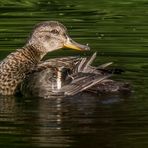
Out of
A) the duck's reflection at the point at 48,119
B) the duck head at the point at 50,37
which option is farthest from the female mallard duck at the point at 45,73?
the duck's reflection at the point at 48,119

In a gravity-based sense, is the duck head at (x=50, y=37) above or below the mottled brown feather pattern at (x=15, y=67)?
above

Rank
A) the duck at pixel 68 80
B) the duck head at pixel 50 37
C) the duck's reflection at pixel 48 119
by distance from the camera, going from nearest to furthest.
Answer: the duck's reflection at pixel 48 119
the duck at pixel 68 80
the duck head at pixel 50 37

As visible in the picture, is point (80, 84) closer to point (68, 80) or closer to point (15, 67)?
point (68, 80)

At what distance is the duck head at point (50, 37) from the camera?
515 inches

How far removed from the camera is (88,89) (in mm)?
12023

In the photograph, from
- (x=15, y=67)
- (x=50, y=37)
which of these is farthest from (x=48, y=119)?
(x=50, y=37)

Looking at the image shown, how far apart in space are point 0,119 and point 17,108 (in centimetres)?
62

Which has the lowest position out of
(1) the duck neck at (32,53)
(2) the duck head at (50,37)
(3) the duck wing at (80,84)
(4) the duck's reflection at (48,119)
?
(4) the duck's reflection at (48,119)

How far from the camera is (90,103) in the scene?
450 inches

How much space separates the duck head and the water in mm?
757

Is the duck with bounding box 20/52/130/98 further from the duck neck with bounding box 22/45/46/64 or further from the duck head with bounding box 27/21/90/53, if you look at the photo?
the duck head with bounding box 27/21/90/53

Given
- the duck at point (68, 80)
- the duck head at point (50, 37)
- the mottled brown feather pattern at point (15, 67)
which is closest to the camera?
the duck at point (68, 80)

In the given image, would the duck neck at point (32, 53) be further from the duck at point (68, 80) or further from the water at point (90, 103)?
the water at point (90, 103)

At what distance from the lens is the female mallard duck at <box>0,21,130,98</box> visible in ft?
38.8
